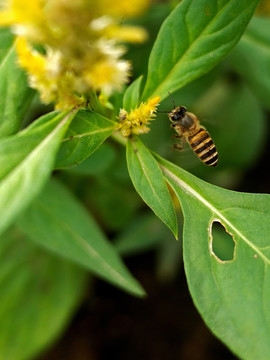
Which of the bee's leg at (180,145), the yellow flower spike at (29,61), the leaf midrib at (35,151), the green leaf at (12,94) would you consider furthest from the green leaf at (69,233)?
the yellow flower spike at (29,61)

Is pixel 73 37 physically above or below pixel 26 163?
above

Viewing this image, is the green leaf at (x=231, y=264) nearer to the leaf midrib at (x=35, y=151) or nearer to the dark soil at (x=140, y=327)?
the leaf midrib at (x=35, y=151)

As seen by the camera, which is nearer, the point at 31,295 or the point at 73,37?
the point at 73,37

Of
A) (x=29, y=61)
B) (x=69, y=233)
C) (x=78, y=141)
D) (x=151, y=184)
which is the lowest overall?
(x=69, y=233)

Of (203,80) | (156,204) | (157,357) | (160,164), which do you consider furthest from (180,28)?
(157,357)

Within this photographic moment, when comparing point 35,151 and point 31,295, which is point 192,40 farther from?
point 31,295

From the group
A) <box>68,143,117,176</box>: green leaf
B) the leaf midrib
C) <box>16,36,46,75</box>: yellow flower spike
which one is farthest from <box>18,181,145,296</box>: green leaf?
<box>16,36,46,75</box>: yellow flower spike

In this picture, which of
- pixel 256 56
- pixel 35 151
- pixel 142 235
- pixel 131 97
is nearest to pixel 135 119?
pixel 131 97

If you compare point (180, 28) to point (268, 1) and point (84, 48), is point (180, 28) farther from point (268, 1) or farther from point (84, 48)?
point (268, 1)
